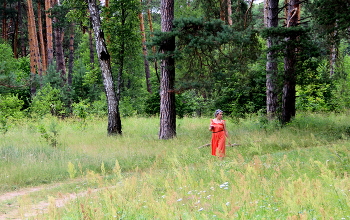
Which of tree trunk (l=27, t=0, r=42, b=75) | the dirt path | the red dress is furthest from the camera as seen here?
tree trunk (l=27, t=0, r=42, b=75)

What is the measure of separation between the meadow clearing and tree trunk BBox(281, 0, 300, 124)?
0.74 m

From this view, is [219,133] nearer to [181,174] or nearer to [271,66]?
[181,174]

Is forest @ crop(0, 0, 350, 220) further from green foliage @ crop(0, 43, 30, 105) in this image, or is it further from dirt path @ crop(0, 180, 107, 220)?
green foliage @ crop(0, 43, 30, 105)

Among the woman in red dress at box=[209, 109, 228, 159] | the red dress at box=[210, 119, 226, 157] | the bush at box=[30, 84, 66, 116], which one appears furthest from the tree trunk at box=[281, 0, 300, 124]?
the bush at box=[30, 84, 66, 116]

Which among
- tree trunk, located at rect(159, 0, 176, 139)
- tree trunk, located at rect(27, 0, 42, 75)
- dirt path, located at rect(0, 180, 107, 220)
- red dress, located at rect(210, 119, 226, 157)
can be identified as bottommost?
dirt path, located at rect(0, 180, 107, 220)

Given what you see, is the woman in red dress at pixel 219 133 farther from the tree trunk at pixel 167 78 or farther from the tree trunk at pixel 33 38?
the tree trunk at pixel 33 38

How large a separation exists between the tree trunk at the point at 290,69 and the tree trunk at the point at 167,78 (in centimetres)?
439

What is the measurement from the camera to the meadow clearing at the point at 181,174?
Answer: 4254 mm

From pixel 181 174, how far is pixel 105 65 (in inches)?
389

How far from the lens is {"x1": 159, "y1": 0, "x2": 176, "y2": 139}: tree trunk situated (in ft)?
44.3

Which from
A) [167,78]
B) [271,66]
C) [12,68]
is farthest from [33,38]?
[271,66]

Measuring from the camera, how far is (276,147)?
36.8ft

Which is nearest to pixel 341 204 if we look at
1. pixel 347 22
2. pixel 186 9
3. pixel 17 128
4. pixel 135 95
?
pixel 347 22

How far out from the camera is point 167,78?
543 inches
